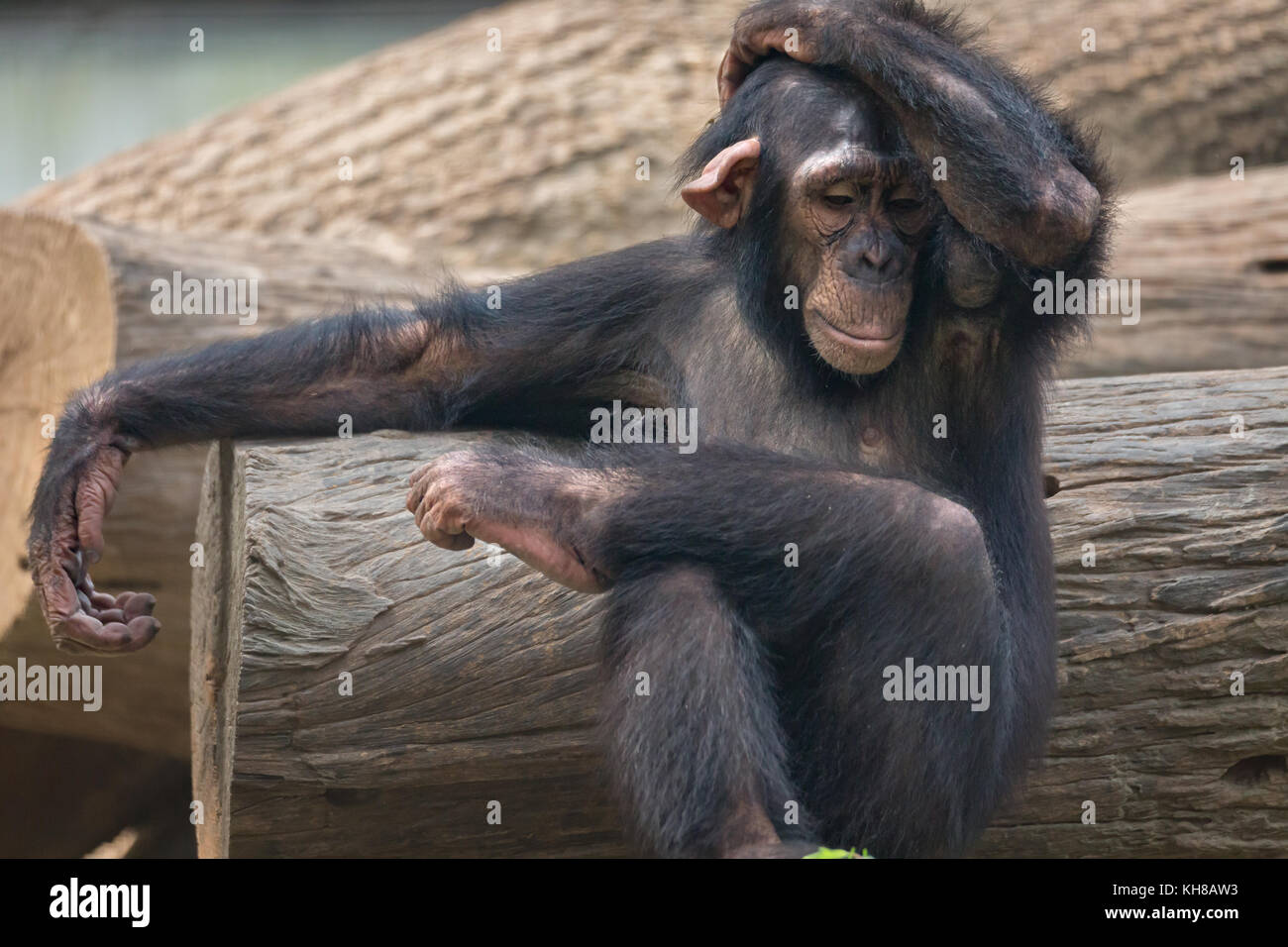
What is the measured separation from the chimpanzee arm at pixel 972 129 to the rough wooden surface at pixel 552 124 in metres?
3.93

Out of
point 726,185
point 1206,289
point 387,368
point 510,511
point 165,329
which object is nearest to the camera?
point 510,511

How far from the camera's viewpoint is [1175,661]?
3586 mm

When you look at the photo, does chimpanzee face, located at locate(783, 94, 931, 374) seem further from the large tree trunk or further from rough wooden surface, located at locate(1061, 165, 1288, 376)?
rough wooden surface, located at locate(1061, 165, 1288, 376)

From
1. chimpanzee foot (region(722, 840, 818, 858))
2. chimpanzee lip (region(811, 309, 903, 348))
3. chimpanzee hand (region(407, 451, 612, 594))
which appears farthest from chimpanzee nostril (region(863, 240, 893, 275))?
chimpanzee foot (region(722, 840, 818, 858))

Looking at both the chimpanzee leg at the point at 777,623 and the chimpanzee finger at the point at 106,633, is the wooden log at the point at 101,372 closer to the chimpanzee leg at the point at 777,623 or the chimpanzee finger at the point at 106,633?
the chimpanzee finger at the point at 106,633

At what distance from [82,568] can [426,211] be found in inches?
155

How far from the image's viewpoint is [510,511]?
9.70 feet

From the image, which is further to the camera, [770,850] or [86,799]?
[86,799]

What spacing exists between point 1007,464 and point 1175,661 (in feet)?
2.34

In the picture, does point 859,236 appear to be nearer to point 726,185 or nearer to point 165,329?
point 726,185

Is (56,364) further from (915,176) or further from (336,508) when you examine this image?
(915,176)

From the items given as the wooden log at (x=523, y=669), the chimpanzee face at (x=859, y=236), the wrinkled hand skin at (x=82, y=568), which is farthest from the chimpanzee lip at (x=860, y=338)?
the wrinkled hand skin at (x=82, y=568)

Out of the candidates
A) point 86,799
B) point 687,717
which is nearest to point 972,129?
point 687,717

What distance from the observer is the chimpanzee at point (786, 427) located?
296 cm
